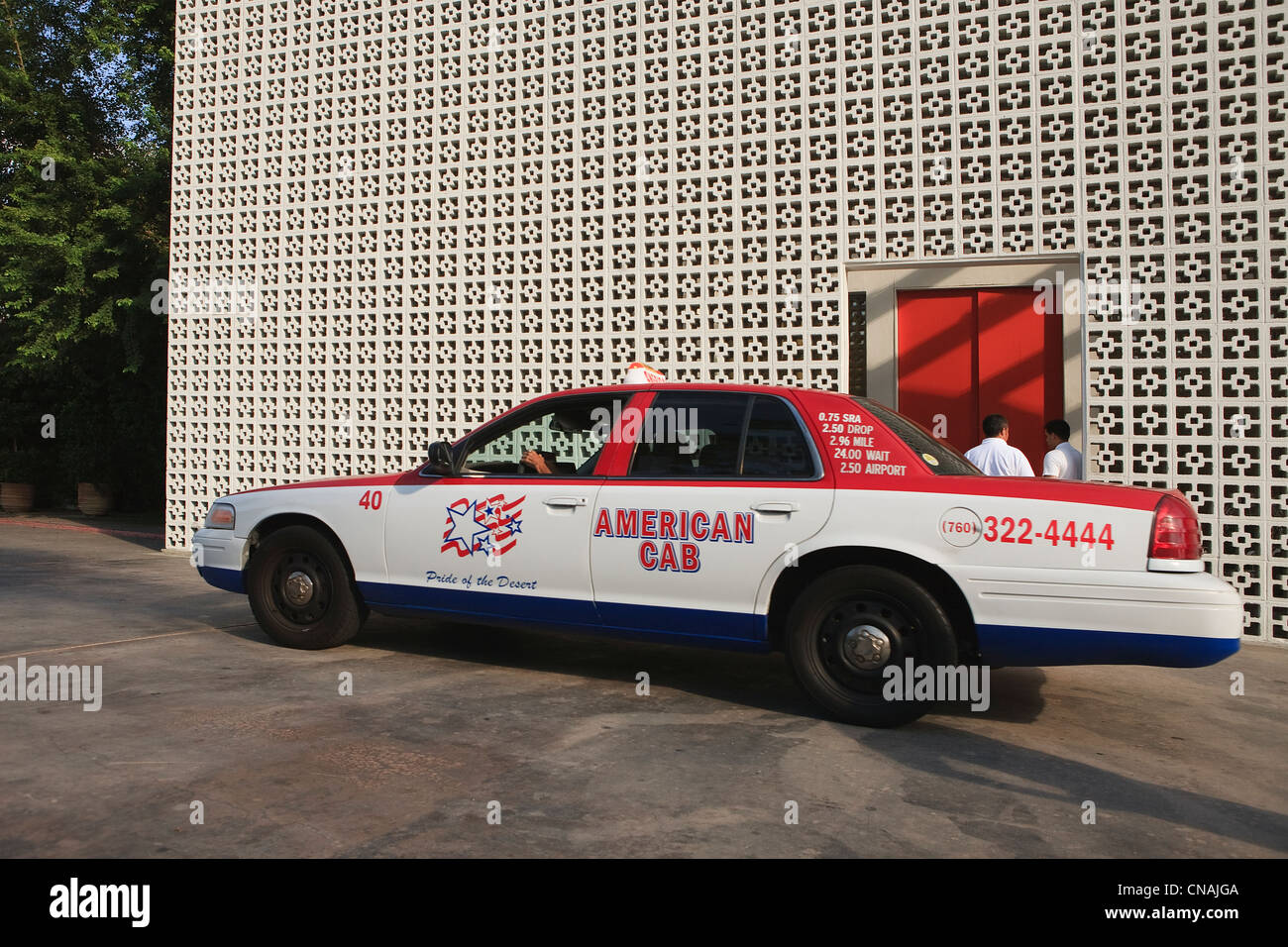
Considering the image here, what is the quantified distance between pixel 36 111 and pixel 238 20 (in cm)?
678

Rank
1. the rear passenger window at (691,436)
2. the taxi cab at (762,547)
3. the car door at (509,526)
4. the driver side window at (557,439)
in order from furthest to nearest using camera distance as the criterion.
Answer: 1. the driver side window at (557,439)
2. the car door at (509,526)
3. the rear passenger window at (691,436)
4. the taxi cab at (762,547)

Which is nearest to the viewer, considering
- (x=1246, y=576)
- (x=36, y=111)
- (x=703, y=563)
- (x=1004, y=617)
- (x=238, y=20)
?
(x=1004, y=617)

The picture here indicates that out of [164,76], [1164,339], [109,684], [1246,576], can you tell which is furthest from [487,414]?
[164,76]

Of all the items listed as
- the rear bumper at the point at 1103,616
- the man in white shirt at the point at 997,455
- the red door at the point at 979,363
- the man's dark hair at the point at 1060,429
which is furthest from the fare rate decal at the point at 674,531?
the red door at the point at 979,363

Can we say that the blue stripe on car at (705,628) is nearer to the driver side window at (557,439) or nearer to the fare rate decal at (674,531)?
the fare rate decal at (674,531)

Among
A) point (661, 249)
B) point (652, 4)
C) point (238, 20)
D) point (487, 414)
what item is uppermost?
point (238, 20)

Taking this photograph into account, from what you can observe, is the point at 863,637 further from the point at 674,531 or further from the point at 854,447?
the point at 674,531

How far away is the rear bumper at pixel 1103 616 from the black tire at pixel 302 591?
3749 mm

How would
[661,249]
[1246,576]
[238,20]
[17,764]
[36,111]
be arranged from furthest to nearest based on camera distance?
1. [36,111]
2. [238,20]
3. [661,249]
4. [1246,576]
5. [17,764]

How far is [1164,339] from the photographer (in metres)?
8.41

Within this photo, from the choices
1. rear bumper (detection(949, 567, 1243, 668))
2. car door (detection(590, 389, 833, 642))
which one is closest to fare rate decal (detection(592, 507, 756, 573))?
car door (detection(590, 389, 833, 642))

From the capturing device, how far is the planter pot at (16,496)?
1909cm

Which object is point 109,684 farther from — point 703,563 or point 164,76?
point 164,76

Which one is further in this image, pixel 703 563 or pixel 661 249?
pixel 661 249
